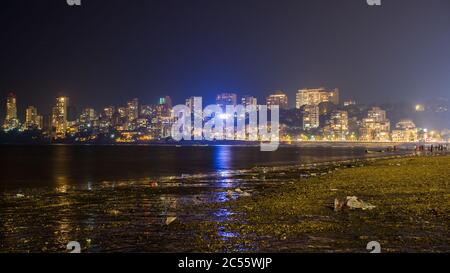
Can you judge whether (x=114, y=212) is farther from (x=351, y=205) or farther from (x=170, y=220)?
(x=351, y=205)

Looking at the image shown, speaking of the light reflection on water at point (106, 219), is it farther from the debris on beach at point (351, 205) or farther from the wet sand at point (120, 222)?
the debris on beach at point (351, 205)

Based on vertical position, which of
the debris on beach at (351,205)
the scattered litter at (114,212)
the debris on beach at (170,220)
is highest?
the debris on beach at (351,205)

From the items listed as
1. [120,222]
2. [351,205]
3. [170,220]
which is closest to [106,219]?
[120,222]

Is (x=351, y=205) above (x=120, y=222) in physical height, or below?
above

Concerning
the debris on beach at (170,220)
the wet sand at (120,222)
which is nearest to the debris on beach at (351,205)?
the wet sand at (120,222)

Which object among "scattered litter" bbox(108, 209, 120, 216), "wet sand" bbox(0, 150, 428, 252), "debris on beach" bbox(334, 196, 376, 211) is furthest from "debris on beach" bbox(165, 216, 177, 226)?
"debris on beach" bbox(334, 196, 376, 211)

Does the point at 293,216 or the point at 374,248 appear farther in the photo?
the point at 293,216

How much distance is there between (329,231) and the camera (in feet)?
39.1

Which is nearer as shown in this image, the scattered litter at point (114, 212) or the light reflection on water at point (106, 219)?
the light reflection on water at point (106, 219)

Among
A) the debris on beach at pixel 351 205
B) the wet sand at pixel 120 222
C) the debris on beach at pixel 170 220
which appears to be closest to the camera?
the wet sand at pixel 120 222

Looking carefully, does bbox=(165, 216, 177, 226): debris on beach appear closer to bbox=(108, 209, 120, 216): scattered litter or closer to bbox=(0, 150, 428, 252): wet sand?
bbox=(0, 150, 428, 252): wet sand

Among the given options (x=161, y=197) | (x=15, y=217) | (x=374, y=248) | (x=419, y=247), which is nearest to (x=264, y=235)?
(x=374, y=248)
